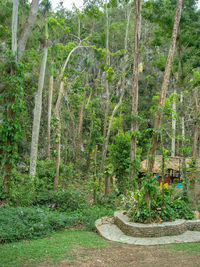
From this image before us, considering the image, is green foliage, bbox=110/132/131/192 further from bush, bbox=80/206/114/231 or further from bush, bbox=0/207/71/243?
bush, bbox=0/207/71/243

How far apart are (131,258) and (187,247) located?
1232 mm

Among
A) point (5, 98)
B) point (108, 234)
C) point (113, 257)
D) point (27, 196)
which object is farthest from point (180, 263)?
point (5, 98)

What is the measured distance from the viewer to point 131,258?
14.8 ft

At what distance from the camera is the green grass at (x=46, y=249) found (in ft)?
13.1

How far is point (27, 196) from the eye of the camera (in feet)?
25.2

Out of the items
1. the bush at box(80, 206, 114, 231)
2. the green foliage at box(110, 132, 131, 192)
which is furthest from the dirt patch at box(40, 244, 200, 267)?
the green foliage at box(110, 132, 131, 192)

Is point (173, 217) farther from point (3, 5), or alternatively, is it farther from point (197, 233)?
point (3, 5)

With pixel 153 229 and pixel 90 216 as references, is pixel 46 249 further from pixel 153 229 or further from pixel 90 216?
pixel 90 216

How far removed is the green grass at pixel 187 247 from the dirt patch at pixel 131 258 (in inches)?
6.0

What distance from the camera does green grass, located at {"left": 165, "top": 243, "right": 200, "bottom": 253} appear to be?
4808 millimetres

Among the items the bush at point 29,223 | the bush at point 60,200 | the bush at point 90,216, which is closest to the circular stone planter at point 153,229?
the bush at point 90,216

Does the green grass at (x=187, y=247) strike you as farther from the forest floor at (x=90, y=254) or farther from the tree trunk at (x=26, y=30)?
the tree trunk at (x=26, y=30)

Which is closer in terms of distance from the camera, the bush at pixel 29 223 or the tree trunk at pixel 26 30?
the bush at pixel 29 223

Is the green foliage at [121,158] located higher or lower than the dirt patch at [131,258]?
higher
